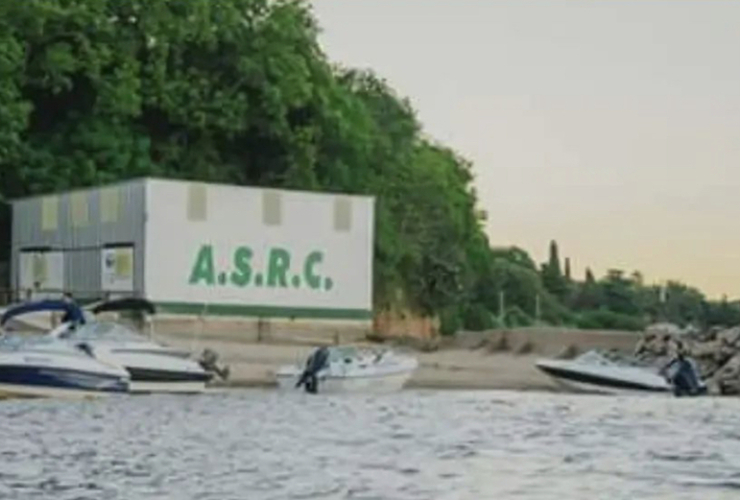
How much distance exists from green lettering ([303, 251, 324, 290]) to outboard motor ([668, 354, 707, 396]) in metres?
15.8

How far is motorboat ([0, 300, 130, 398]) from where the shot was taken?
180 feet

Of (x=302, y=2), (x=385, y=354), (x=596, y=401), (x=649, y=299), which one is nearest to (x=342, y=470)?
(x=596, y=401)

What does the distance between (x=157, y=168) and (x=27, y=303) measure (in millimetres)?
19499

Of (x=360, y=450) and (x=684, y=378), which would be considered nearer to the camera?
(x=360, y=450)

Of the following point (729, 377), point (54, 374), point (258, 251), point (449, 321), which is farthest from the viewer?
point (449, 321)

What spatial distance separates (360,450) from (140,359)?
23.9 m

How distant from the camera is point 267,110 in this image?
283ft

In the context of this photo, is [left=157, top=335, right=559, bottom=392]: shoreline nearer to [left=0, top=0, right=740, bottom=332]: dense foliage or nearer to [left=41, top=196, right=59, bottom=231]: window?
[left=41, top=196, right=59, bottom=231]: window

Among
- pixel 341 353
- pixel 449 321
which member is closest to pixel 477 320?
pixel 449 321

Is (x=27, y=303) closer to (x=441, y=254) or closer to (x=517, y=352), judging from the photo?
(x=517, y=352)

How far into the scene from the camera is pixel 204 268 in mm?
76062

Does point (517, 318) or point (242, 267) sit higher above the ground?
point (242, 267)

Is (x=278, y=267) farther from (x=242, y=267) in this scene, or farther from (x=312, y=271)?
(x=242, y=267)

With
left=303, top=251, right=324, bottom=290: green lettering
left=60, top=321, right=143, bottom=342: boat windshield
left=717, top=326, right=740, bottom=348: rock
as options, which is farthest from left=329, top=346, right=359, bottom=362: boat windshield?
left=717, top=326, right=740, bottom=348: rock
